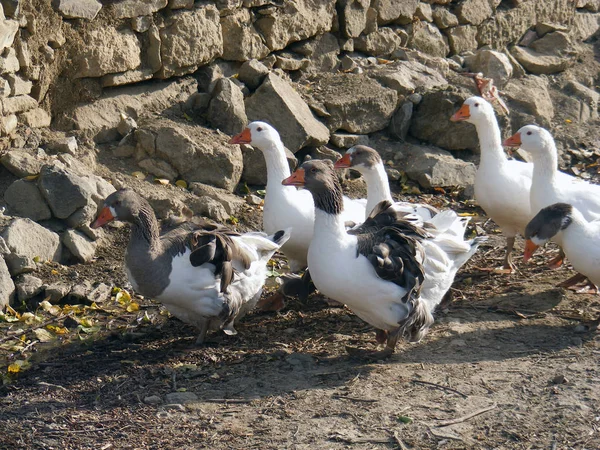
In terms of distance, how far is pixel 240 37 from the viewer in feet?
29.5

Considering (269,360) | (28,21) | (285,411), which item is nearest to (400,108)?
(28,21)

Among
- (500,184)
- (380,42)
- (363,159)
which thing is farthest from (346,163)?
(380,42)

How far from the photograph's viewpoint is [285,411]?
16.7 ft

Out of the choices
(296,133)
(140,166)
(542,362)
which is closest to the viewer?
(542,362)

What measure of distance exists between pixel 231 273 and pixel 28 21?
299 centimetres

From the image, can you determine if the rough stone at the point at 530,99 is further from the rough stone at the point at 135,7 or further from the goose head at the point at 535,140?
the rough stone at the point at 135,7

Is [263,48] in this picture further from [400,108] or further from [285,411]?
[285,411]

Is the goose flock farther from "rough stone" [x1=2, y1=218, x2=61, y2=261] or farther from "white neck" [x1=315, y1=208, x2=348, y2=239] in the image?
"rough stone" [x1=2, y1=218, x2=61, y2=261]

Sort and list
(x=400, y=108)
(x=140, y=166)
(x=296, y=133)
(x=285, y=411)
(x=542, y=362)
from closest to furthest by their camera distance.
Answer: (x=285, y=411) < (x=542, y=362) < (x=140, y=166) < (x=296, y=133) < (x=400, y=108)

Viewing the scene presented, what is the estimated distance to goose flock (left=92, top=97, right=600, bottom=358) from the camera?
5605 mm

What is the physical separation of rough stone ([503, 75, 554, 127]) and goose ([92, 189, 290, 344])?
5.43m

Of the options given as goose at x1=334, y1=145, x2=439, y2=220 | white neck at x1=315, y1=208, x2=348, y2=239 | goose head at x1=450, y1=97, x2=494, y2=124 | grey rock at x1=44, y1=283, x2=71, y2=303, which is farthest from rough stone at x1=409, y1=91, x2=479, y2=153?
grey rock at x1=44, y1=283, x2=71, y2=303

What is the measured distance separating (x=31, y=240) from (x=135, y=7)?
2446 mm

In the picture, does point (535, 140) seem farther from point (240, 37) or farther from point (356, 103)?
point (240, 37)
